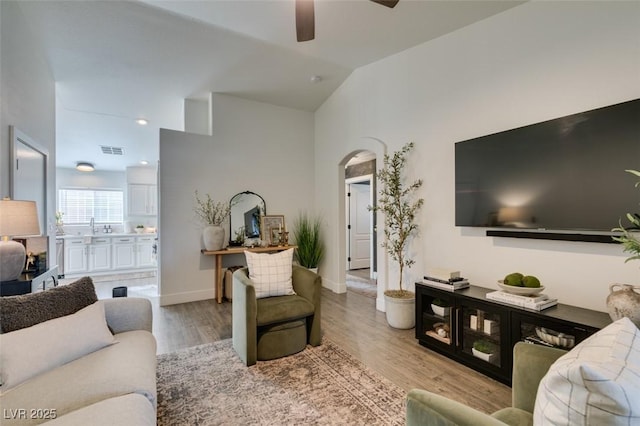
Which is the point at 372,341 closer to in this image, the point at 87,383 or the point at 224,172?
the point at 87,383

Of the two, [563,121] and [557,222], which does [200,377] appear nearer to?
[557,222]

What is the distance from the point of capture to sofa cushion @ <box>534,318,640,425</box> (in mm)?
704

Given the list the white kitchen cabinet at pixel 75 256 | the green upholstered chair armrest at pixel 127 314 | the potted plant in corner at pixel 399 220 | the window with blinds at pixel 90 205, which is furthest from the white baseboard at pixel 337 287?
the window with blinds at pixel 90 205

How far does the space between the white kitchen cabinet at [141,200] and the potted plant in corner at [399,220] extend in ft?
20.7

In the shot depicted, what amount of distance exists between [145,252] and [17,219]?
5.53 m

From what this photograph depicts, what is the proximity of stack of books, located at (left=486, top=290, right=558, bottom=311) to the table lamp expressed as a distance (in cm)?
347

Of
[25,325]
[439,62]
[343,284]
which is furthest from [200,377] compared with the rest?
[439,62]

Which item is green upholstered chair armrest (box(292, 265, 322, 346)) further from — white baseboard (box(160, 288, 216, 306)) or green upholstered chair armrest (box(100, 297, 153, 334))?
white baseboard (box(160, 288, 216, 306))

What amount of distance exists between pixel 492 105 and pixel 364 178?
3586 millimetres

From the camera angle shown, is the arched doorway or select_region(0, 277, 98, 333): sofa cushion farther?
the arched doorway

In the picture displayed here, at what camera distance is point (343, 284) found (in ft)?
15.8

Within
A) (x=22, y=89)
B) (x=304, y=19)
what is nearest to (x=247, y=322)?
(x=304, y=19)

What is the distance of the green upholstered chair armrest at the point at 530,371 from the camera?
126 centimetres

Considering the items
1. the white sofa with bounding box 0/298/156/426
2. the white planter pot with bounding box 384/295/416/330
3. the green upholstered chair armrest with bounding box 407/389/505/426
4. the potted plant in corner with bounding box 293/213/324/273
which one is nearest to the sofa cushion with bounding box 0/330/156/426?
the white sofa with bounding box 0/298/156/426
